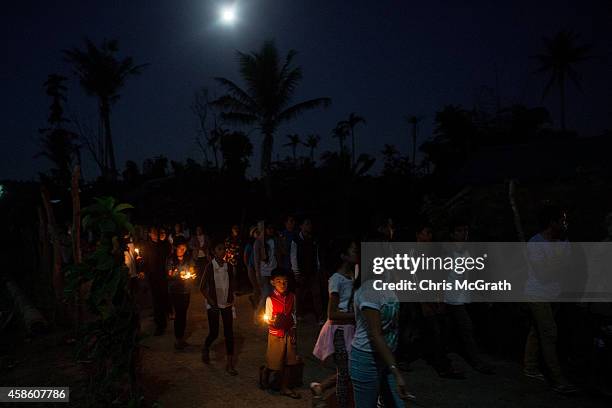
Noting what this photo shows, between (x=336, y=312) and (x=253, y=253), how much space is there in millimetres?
5536

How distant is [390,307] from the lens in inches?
136

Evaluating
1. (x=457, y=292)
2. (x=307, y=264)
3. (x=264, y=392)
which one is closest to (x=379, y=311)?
(x=264, y=392)

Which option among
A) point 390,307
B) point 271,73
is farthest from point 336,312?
point 271,73

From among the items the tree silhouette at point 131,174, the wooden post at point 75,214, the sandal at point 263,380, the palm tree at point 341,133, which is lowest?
the sandal at point 263,380

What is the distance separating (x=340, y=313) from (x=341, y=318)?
0.04 meters

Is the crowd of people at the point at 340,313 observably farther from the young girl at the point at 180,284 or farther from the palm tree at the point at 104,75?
the palm tree at the point at 104,75

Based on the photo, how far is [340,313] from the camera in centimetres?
413

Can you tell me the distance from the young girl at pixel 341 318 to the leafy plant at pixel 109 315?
2145 millimetres

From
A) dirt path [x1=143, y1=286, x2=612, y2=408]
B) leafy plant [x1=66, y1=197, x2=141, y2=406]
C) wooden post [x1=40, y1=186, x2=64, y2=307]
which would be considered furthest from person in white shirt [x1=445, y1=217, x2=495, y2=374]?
wooden post [x1=40, y1=186, x2=64, y2=307]

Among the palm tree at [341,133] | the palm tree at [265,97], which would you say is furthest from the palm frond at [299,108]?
the palm tree at [341,133]

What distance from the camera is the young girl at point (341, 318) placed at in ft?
13.4

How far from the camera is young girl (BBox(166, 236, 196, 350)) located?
7.46 meters

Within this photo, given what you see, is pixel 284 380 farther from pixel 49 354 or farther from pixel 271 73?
pixel 271 73

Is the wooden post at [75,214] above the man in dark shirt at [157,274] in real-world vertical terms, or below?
above
